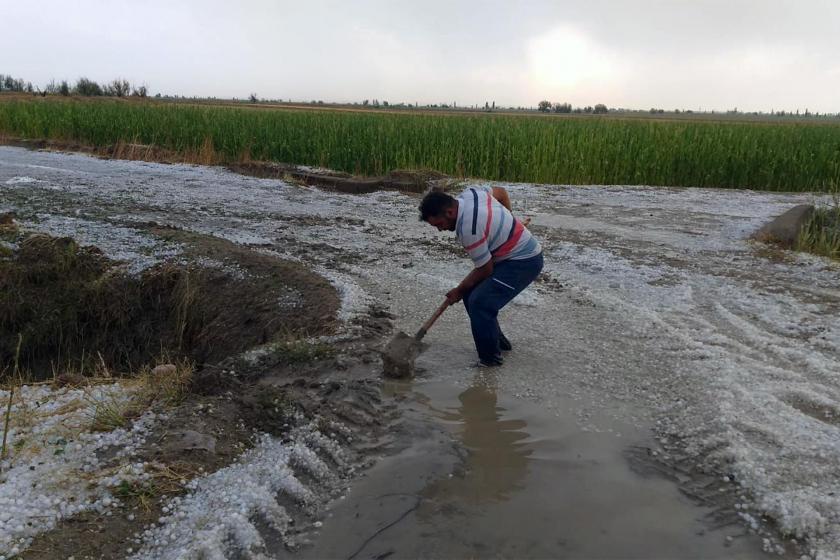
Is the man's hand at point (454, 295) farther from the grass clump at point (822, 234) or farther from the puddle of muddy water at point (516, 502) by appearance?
the grass clump at point (822, 234)

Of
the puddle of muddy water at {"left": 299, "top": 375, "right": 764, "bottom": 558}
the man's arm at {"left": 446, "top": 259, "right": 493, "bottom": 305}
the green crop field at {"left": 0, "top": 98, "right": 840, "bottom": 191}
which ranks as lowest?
the puddle of muddy water at {"left": 299, "top": 375, "right": 764, "bottom": 558}

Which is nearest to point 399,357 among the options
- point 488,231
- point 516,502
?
point 488,231

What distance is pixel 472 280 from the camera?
4133 mm

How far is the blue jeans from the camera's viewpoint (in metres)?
4.17

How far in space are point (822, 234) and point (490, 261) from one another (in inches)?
212

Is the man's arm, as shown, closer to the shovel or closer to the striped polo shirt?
the striped polo shirt

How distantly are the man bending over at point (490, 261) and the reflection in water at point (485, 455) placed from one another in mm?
429

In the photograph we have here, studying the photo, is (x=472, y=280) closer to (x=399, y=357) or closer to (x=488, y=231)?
(x=488, y=231)

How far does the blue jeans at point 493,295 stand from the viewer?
4168 mm

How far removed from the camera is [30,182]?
1075cm

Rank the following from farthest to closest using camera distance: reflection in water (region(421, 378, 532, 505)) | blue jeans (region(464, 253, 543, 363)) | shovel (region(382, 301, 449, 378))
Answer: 1. blue jeans (region(464, 253, 543, 363))
2. shovel (region(382, 301, 449, 378))
3. reflection in water (region(421, 378, 532, 505))

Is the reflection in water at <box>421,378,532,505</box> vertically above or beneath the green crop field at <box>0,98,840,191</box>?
beneath

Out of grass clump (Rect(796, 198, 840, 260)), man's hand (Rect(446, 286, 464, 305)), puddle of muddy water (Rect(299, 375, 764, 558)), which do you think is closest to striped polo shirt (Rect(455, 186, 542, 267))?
man's hand (Rect(446, 286, 464, 305))

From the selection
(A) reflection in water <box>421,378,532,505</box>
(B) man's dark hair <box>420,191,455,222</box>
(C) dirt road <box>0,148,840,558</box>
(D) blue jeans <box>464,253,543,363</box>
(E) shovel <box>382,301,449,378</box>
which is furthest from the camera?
(D) blue jeans <box>464,253,543,363</box>
